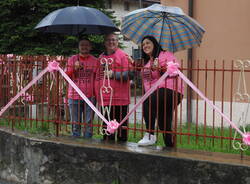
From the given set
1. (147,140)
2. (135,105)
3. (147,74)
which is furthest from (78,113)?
(147,74)

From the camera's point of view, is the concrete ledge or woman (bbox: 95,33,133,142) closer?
the concrete ledge

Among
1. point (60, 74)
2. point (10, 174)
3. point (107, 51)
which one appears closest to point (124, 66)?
point (107, 51)

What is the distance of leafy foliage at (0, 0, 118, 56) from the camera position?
→ 64.2ft

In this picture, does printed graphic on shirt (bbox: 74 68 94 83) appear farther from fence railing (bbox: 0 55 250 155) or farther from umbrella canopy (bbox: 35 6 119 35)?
umbrella canopy (bbox: 35 6 119 35)

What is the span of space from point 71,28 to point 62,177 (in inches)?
98.5

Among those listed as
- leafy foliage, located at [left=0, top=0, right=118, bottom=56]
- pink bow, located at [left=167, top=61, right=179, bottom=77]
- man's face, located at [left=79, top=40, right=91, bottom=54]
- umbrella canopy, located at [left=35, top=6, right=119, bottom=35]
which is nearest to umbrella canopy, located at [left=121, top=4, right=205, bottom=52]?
umbrella canopy, located at [left=35, top=6, right=119, bottom=35]

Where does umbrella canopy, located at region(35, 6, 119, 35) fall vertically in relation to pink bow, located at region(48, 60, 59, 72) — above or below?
above

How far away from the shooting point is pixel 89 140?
17.7 feet

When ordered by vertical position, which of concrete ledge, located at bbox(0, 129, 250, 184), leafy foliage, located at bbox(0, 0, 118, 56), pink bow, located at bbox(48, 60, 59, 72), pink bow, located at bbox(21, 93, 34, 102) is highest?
leafy foliage, located at bbox(0, 0, 118, 56)

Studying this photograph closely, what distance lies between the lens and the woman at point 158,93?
4.98 m

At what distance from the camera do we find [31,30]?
19703mm

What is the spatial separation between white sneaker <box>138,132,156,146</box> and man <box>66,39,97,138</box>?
0.76m

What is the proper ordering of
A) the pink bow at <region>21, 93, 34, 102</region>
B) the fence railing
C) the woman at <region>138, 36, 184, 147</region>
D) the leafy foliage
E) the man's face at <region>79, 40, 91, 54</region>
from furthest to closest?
the leafy foliage → the pink bow at <region>21, 93, 34, 102</region> → the man's face at <region>79, 40, 91, 54</region> → the fence railing → the woman at <region>138, 36, 184, 147</region>

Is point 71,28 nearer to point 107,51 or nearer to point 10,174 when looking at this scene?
point 107,51
